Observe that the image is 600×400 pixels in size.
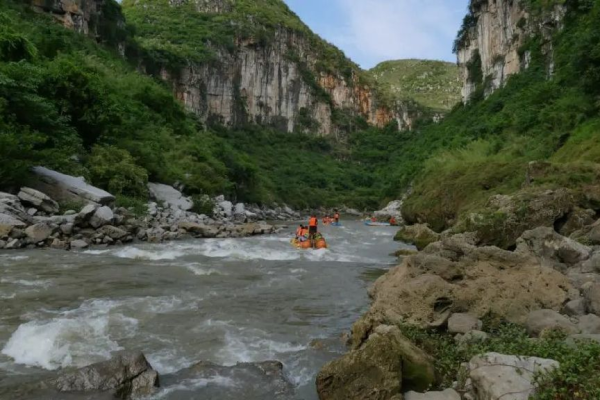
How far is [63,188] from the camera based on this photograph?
19.5 meters

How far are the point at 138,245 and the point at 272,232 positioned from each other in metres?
10.9

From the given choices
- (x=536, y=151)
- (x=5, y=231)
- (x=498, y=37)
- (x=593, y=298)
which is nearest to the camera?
(x=593, y=298)

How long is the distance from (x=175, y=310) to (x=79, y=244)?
8.88 metres

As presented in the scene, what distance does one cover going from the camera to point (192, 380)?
19.6 feet

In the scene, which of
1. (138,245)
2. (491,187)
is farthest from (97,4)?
(491,187)

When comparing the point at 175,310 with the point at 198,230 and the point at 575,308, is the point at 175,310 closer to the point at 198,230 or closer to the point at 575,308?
the point at 575,308

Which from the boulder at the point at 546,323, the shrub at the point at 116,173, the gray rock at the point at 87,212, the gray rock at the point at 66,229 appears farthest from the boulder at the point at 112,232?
the boulder at the point at 546,323

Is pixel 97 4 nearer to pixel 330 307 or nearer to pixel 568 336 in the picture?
pixel 330 307

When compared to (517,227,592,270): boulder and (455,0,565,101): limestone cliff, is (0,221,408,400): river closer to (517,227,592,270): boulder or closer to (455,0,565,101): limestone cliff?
(517,227,592,270): boulder

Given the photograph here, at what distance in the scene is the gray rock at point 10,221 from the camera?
1570 cm

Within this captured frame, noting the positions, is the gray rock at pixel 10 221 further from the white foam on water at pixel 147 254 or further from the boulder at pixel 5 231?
the white foam on water at pixel 147 254

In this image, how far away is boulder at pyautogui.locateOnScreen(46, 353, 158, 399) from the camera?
5.46 m

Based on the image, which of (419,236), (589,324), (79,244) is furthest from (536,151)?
(79,244)

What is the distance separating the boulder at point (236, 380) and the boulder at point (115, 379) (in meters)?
0.27
